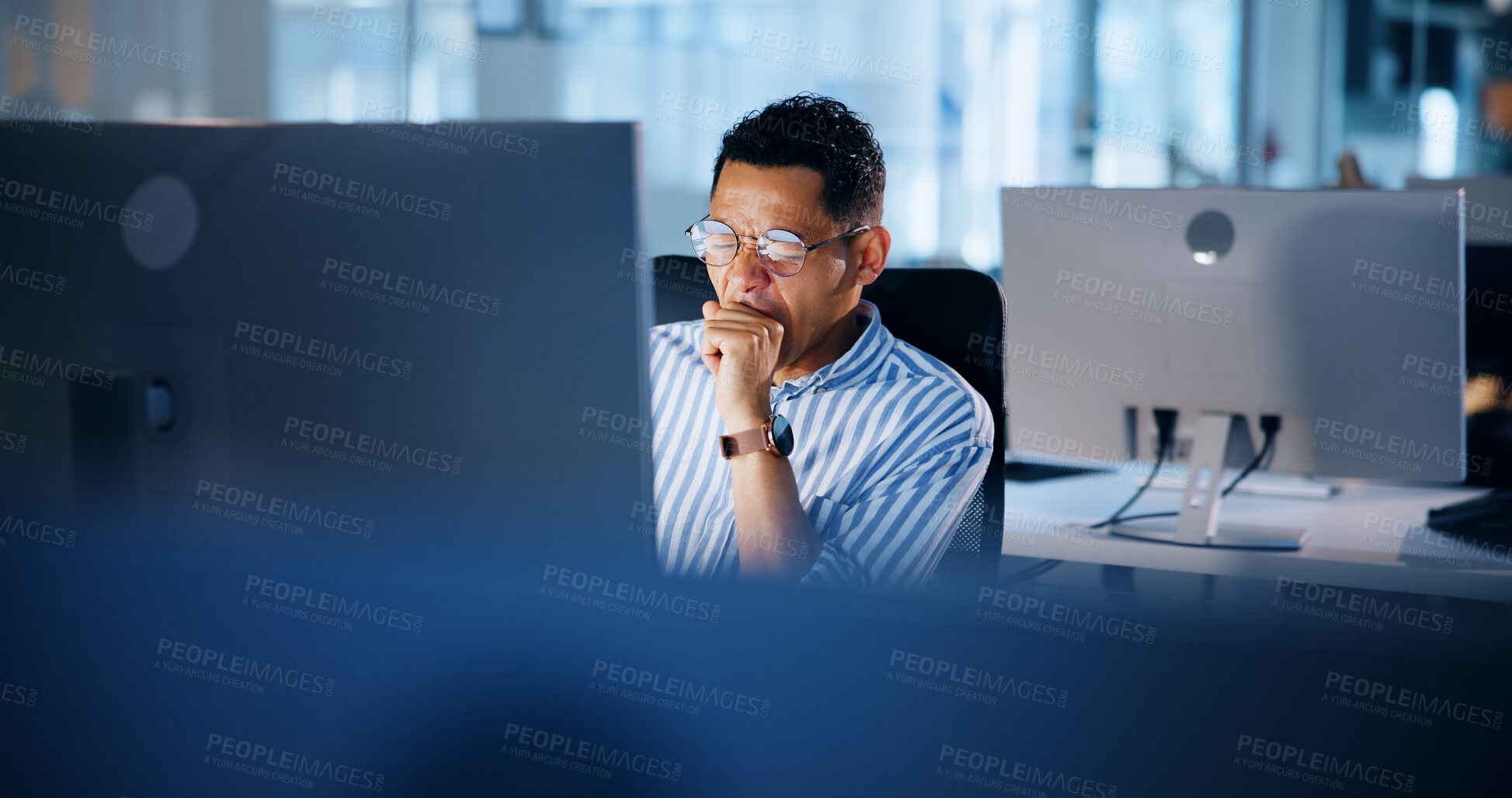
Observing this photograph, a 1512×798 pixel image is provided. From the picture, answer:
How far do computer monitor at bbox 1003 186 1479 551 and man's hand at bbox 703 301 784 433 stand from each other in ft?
2.33

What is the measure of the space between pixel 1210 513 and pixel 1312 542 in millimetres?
159

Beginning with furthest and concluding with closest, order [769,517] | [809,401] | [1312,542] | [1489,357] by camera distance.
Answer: [1489,357]
[1312,542]
[809,401]
[769,517]

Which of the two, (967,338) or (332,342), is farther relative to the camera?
(967,338)

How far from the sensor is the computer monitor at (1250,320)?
1772 mm

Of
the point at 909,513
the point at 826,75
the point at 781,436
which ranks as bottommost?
the point at 909,513

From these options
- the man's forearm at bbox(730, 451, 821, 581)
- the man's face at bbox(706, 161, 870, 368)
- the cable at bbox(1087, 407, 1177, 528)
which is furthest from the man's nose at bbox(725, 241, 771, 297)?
the cable at bbox(1087, 407, 1177, 528)

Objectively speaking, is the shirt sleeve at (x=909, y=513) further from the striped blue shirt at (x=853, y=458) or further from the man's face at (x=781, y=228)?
the man's face at (x=781, y=228)

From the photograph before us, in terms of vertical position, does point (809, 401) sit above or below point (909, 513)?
above

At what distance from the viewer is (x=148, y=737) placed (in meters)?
0.86

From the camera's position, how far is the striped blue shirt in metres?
1.50

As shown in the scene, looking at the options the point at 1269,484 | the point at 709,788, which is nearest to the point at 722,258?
the point at 709,788

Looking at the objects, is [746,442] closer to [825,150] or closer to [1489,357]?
[825,150]

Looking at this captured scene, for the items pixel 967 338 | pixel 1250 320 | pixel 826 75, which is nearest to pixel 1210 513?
pixel 1250 320

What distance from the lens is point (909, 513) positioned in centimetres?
150
